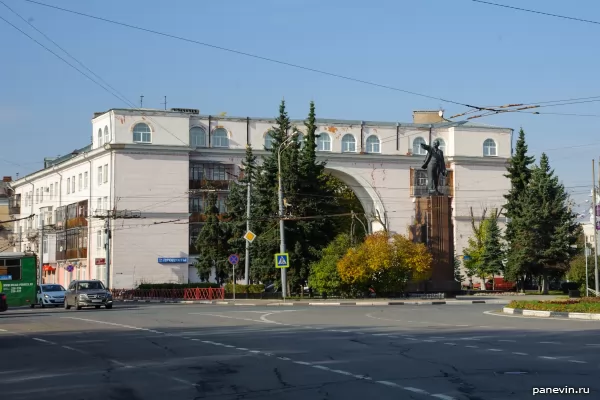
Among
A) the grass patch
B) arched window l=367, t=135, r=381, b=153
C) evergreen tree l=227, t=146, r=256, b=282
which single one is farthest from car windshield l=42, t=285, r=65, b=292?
arched window l=367, t=135, r=381, b=153

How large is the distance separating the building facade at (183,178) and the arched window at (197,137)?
0.31 feet

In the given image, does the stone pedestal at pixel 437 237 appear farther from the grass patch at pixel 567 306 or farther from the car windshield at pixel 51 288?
the car windshield at pixel 51 288

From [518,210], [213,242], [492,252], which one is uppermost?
[518,210]

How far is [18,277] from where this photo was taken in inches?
1828

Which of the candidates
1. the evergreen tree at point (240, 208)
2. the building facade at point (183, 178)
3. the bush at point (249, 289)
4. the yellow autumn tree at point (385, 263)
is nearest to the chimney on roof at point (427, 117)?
the building facade at point (183, 178)

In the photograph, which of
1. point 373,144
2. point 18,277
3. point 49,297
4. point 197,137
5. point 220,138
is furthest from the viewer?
point 373,144

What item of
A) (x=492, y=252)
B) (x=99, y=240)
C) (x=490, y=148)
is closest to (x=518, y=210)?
(x=492, y=252)

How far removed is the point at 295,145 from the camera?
5947 centimetres

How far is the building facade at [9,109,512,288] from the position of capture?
79.8 meters

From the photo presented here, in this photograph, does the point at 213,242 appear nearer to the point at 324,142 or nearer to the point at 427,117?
the point at 324,142

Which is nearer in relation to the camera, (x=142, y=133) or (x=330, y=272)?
(x=330, y=272)

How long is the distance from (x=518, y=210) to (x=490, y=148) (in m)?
18.0

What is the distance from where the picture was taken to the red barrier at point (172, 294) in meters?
59.4

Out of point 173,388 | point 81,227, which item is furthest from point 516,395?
point 81,227
